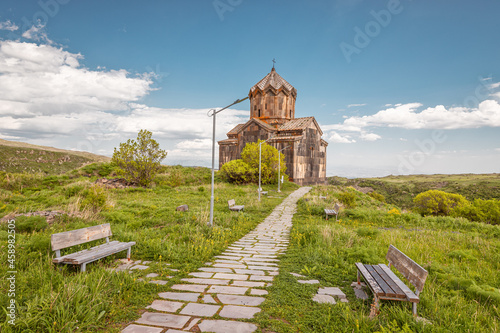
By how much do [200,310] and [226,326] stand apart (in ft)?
2.05

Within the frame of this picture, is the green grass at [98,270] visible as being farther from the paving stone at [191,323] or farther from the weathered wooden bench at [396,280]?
the weathered wooden bench at [396,280]

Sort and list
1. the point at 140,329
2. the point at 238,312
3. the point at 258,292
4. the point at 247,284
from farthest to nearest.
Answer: the point at 247,284 < the point at 258,292 < the point at 238,312 < the point at 140,329

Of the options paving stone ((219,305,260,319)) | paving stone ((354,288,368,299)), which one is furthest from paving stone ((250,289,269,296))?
paving stone ((354,288,368,299))

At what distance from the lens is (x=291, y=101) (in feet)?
128

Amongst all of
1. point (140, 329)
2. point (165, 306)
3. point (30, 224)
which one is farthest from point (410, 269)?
point (30, 224)

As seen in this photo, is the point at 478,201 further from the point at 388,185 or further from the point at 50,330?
the point at 388,185

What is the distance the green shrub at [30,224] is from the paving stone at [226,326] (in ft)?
24.2

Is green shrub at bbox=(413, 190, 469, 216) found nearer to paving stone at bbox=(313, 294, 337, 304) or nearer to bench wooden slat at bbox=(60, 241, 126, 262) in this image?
paving stone at bbox=(313, 294, 337, 304)

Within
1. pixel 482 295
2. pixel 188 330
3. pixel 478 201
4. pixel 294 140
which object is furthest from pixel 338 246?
pixel 294 140

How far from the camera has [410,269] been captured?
4.37m

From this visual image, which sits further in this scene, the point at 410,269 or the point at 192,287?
the point at 192,287

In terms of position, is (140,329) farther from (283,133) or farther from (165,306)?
(283,133)

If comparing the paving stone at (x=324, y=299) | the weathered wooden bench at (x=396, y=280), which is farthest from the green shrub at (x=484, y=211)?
the paving stone at (x=324, y=299)

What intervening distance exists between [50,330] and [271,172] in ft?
90.8
